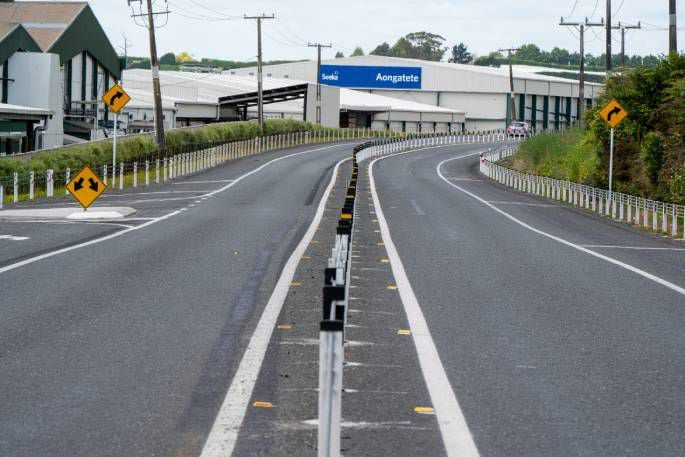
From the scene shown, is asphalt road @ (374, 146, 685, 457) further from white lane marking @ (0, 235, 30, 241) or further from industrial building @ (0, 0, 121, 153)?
industrial building @ (0, 0, 121, 153)

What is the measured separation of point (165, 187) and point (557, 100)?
371 feet

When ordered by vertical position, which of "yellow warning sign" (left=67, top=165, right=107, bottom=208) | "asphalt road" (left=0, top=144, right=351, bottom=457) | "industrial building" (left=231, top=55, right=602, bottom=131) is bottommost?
"asphalt road" (left=0, top=144, right=351, bottom=457)

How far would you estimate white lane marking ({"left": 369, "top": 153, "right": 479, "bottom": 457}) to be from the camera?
7.55 m

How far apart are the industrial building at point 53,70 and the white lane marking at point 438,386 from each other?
42.0m

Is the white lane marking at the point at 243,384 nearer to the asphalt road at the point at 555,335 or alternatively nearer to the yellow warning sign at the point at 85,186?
the asphalt road at the point at 555,335

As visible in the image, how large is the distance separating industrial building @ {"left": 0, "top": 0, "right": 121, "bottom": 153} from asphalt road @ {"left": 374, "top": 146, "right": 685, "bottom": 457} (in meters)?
35.6

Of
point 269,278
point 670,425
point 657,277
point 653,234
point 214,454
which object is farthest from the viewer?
point 653,234

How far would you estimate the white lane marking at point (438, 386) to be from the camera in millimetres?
7547

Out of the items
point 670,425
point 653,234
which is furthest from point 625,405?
point 653,234

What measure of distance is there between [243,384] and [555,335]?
4.12 m

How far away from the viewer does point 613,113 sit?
3694 centimetres

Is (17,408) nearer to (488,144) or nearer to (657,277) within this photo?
(657,277)

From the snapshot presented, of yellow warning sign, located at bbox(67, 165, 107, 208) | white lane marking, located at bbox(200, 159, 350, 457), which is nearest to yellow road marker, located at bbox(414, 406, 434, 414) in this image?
white lane marking, located at bbox(200, 159, 350, 457)

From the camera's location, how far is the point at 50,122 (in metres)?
68.3
